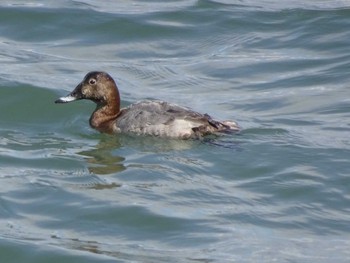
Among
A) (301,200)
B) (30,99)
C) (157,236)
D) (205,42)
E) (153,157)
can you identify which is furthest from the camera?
(205,42)

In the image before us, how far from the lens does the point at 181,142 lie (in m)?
12.9

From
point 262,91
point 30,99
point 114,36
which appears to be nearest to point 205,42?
point 114,36

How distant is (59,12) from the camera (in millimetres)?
18281

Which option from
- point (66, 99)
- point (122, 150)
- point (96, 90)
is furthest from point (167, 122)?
point (66, 99)

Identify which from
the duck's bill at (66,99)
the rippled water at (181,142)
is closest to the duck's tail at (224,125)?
the rippled water at (181,142)

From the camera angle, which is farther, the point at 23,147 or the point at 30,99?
the point at 30,99

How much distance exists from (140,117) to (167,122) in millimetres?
338

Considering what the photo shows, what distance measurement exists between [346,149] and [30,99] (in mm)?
3783

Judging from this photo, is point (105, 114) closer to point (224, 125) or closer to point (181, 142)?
point (181, 142)

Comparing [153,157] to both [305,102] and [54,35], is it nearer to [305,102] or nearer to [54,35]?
[305,102]

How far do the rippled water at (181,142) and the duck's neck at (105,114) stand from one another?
0.16 meters

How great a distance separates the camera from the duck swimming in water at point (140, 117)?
12.9 metres

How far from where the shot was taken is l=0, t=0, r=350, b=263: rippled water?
10.4 metres

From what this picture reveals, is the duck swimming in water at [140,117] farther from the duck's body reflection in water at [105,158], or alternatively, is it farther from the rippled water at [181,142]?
the duck's body reflection in water at [105,158]
